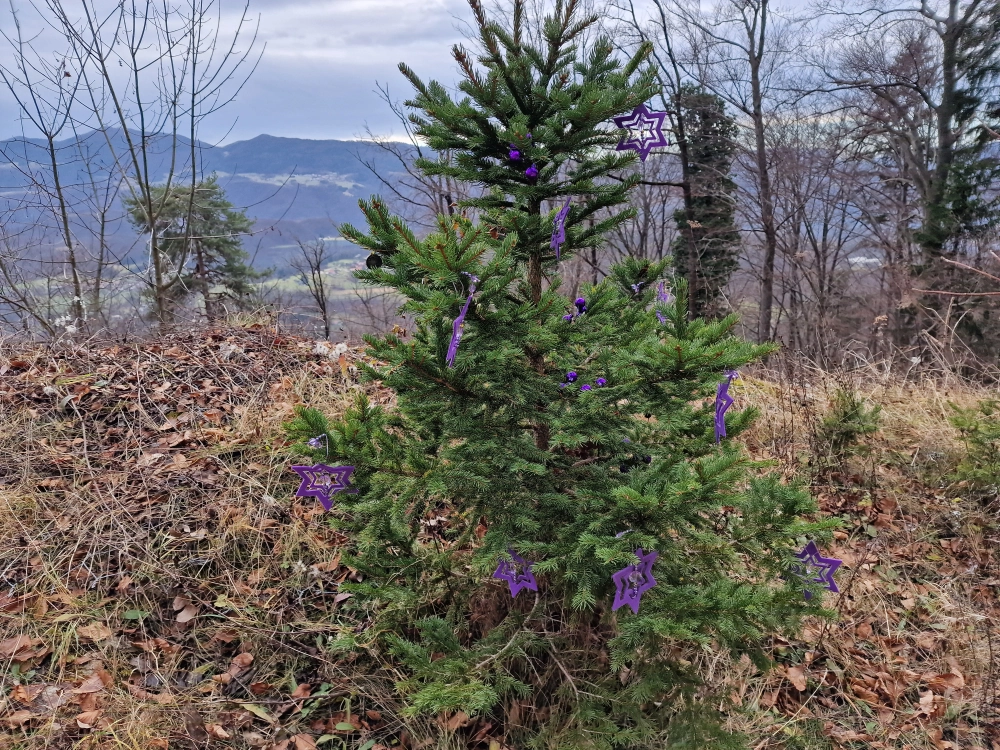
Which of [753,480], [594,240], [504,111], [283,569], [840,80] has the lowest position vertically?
[283,569]

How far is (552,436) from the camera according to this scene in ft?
6.13

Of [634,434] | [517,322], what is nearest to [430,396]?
[517,322]

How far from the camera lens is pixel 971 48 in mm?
12172

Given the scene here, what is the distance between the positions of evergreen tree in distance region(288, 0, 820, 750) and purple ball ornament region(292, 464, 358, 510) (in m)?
0.04

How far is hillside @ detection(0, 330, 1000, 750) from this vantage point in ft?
8.12

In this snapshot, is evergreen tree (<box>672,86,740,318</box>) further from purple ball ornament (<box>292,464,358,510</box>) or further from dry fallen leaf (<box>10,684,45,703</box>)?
dry fallen leaf (<box>10,684,45,703</box>)

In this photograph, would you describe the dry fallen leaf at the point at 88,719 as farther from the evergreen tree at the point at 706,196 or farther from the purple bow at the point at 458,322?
the evergreen tree at the point at 706,196

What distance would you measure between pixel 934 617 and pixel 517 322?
3061 millimetres

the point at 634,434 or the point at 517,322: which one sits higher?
the point at 517,322

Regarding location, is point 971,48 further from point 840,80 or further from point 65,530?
point 65,530

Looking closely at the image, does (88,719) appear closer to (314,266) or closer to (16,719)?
(16,719)

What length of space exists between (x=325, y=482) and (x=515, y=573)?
0.72m

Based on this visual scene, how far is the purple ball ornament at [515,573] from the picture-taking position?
6.29 feet

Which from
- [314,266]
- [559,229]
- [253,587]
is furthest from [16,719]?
[314,266]
